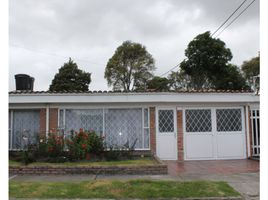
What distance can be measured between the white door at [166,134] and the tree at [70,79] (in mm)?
22910

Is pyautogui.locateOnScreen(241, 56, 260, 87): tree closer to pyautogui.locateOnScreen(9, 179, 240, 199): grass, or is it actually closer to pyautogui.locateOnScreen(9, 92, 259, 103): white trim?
pyautogui.locateOnScreen(9, 92, 259, 103): white trim

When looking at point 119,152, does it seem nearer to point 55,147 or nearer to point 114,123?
point 114,123

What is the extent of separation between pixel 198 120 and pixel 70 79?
24702mm

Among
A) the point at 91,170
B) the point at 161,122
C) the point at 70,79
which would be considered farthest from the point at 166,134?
the point at 70,79

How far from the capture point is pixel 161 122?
10672 mm

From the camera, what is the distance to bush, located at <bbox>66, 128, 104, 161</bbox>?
882cm

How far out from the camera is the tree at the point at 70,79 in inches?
1260

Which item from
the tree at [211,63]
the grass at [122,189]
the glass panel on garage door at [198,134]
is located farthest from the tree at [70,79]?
the grass at [122,189]

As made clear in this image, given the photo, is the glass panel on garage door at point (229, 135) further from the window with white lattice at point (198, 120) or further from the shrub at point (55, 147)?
the shrub at point (55, 147)

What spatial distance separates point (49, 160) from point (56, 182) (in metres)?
2.35

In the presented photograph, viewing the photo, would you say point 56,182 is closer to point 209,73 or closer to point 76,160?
point 76,160
